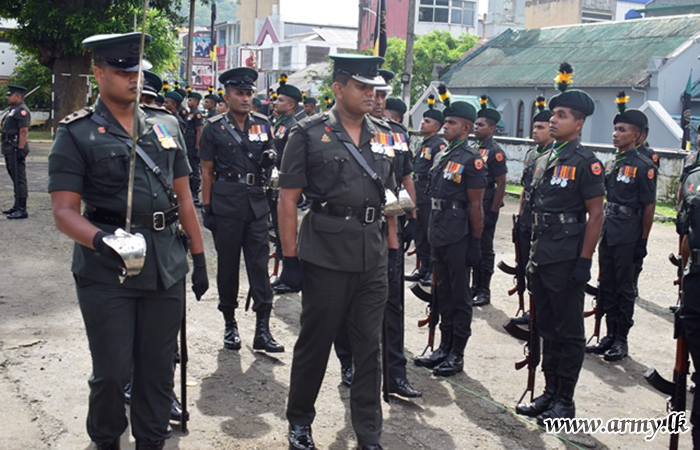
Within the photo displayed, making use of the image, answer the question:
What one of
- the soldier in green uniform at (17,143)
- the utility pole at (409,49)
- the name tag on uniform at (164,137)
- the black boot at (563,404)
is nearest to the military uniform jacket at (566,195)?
the black boot at (563,404)

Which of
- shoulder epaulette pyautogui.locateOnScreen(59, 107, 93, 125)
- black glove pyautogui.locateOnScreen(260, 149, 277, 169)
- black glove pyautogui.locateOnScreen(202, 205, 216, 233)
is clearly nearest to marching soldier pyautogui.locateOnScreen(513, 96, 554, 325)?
black glove pyautogui.locateOnScreen(260, 149, 277, 169)

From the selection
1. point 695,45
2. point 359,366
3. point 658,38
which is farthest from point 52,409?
point 658,38

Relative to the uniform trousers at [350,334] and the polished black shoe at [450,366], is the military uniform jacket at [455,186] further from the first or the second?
the uniform trousers at [350,334]

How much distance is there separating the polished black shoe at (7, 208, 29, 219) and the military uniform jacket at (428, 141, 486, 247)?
27.8 ft

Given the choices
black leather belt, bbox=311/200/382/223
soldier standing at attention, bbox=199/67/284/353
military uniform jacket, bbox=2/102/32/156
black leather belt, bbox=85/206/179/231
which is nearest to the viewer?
black leather belt, bbox=85/206/179/231

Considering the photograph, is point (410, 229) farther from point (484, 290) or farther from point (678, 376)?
point (484, 290)

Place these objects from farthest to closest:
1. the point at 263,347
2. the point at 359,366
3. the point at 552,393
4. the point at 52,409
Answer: the point at 263,347, the point at 552,393, the point at 52,409, the point at 359,366

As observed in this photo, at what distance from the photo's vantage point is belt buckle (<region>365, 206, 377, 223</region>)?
190 inches

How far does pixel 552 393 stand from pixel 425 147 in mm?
4929

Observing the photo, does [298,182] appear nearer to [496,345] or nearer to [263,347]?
[263,347]

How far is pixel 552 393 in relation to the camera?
5707mm

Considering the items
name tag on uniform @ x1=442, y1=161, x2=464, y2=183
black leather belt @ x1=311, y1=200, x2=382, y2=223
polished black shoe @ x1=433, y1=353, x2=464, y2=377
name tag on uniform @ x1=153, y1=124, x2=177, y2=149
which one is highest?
name tag on uniform @ x1=153, y1=124, x2=177, y2=149

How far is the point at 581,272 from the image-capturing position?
5.45m

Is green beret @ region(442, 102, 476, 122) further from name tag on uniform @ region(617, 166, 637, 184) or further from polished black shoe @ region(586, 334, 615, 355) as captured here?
polished black shoe @ region(586, 334, 615, 355)
